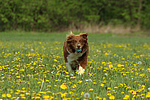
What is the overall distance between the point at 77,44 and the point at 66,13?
22.6 meters

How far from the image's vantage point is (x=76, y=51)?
3973 millimetres

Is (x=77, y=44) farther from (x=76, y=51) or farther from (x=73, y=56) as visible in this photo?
(x=73, y=56)

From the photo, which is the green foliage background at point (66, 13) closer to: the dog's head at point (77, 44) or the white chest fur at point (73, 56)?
the white chest fur at point (73, 56)

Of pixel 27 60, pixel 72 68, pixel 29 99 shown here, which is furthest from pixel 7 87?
pixel 27 60

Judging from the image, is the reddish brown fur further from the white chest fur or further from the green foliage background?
the green foliage background

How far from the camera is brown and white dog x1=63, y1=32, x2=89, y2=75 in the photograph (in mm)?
3959

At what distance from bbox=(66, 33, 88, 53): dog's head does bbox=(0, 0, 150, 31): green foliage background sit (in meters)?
20.5

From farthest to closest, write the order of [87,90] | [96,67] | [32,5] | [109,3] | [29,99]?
[109,3], [32,5], [96,67], [87,90], [29,99]

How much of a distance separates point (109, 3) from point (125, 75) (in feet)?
84.0

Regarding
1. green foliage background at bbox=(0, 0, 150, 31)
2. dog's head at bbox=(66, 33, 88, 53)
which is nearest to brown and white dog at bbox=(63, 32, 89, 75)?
dog's head at bbox=(66, 33, 88, 53)

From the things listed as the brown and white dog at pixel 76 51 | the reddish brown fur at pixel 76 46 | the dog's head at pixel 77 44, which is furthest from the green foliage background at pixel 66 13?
the dog's head at pixel 77 44

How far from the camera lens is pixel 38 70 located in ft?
15.6

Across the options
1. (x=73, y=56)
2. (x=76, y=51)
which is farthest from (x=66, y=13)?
(x=76, y=51)

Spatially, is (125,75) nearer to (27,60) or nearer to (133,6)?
(27,60)
